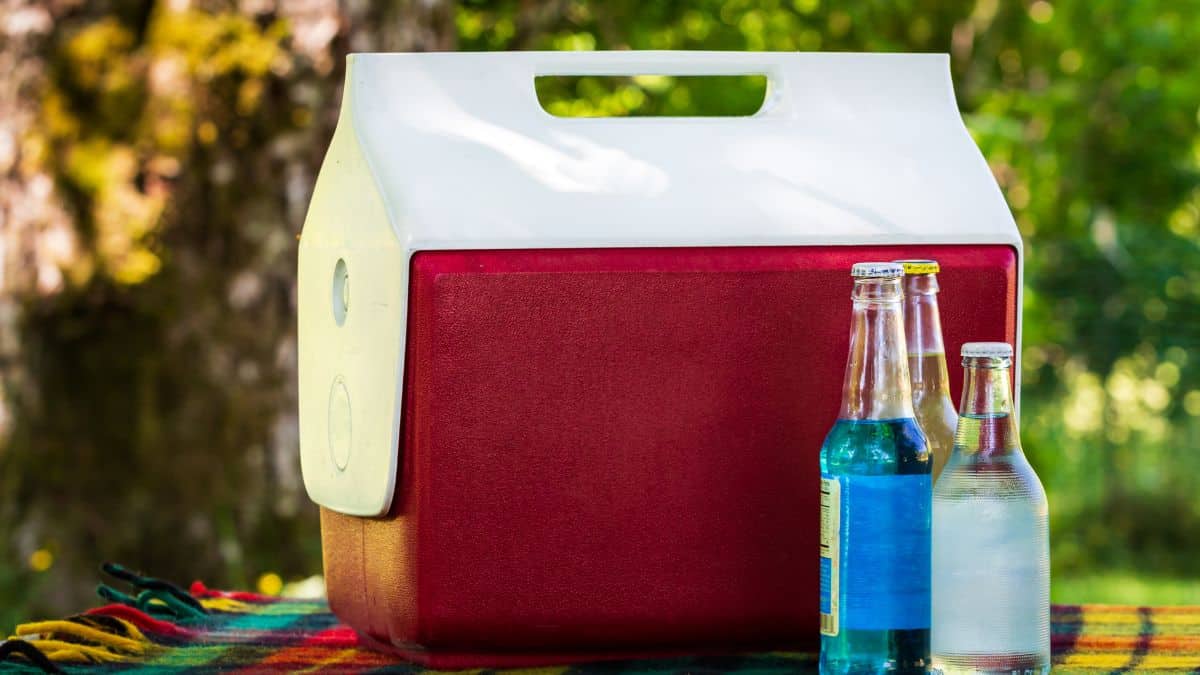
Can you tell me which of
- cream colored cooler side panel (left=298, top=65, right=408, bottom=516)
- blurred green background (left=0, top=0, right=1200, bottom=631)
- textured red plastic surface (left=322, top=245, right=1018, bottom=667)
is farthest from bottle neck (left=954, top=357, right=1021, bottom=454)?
blurred green background (left=0, top=0, right=1200, bottom=631)

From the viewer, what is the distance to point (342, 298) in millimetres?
1211

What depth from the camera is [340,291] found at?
1.21m

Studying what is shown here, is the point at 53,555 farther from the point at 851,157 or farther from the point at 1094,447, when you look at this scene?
the point at 1094,447

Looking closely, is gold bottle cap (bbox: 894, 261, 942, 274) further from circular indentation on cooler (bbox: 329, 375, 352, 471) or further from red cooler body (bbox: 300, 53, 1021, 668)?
circular indentation on cooler (bbox: 329, 375, 352, 471)

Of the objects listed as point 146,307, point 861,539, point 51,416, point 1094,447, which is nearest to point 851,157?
point 861,539

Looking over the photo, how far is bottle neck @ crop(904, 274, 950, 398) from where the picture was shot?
3.57ft

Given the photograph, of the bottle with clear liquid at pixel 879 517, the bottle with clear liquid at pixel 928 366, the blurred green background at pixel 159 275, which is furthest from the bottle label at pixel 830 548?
the blurred green background at pixel 159 275

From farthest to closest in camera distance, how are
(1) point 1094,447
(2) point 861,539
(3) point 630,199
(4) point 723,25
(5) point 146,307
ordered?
(1) point 1094,447
(4) point 723,25
(5) point 146,307
(3) point 630,199
(2) point 861,539

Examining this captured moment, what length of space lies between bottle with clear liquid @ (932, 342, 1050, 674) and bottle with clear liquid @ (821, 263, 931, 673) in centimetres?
2

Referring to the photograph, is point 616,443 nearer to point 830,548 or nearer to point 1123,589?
point 830,548

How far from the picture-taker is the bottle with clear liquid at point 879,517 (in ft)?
3.32

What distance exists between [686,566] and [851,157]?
341mm

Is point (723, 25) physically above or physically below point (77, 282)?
above

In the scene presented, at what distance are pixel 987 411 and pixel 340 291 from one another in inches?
19.8
